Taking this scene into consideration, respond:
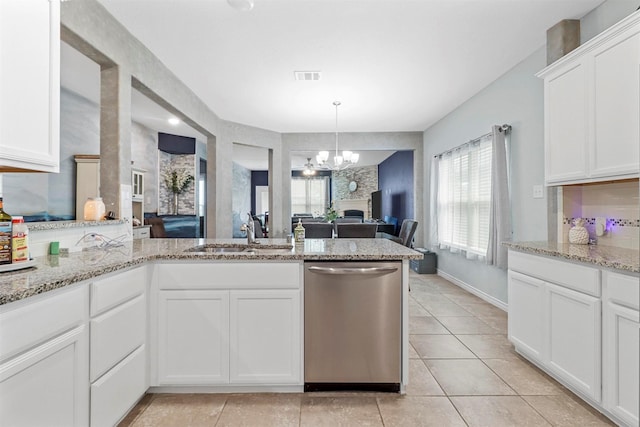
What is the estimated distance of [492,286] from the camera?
151 inches

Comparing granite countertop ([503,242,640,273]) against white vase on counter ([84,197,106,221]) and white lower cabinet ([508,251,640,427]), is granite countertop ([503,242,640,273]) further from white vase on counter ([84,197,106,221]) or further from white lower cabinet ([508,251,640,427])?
white vase on counter ([84,197,106,221])

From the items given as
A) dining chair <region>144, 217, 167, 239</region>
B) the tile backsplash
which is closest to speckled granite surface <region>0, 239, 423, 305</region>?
the tile backsplash

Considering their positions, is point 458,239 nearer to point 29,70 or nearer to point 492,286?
point 492,286

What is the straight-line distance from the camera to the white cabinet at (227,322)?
192 centimetres

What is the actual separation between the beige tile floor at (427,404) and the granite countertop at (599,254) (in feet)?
2.78

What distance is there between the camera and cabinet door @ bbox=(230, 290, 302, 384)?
A: 192 centimetres

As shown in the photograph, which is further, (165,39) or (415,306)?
(415,306)

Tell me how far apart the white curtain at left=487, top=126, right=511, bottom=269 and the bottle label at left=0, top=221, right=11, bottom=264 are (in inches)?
150

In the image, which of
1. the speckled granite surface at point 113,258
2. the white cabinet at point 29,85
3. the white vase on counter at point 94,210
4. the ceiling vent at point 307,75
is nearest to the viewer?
the speckled granite surface at point 113,258

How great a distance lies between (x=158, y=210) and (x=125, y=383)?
5199 mm

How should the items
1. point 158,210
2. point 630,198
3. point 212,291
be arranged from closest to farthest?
point 212,291, point 630,198, point 158,210

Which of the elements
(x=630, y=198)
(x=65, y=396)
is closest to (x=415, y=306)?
(x=630, y=198)

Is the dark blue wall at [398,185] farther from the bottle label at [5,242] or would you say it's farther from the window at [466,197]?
the bottle label at [5,242]

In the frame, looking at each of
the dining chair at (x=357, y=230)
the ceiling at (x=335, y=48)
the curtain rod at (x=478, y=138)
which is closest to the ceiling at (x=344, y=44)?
the ceiling at (x=335, y=48)
